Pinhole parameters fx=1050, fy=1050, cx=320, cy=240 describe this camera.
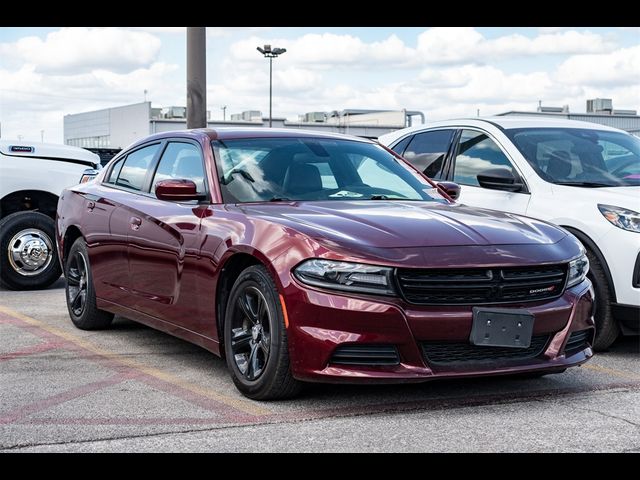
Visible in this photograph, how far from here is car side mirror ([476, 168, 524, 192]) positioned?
786cm

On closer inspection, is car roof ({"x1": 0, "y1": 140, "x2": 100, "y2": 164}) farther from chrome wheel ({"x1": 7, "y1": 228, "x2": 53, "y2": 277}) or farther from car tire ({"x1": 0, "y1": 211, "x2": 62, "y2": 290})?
chrome wheel ({"x1": 7, "y1": 228, "x2": 53, "y2": 277})

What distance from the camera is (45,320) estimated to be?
28.1 feet

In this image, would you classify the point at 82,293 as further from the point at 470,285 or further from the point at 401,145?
the point at 470,285

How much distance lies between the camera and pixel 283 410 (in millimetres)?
5309

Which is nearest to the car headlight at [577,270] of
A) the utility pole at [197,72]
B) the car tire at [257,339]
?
the car tire at [257,339]

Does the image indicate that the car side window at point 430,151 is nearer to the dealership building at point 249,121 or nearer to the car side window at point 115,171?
the car side window at point 115,171

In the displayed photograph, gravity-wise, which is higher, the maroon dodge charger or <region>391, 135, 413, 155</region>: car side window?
<region>391, 135, 413, 155</region>: car side window

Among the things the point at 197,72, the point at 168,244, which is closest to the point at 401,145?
the point at 168,244

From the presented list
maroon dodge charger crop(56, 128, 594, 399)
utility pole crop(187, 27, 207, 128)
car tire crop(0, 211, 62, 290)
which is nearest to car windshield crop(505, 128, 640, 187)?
maroon dodge charger crop(56, 128, 594, 399)

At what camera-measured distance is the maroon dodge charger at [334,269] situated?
16.7 ft

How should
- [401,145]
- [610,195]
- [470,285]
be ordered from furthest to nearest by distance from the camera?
[401,145] < [610,195] < [470,285]

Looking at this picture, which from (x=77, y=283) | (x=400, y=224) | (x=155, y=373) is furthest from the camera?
(x=77, y=283)

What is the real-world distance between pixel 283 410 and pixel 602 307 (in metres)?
Answer: 2.75

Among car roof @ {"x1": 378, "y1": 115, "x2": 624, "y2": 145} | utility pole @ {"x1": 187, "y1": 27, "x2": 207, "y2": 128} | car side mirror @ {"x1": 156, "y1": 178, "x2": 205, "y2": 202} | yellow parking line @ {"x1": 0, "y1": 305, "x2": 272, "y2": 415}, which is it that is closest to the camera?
yellow parking line @ {"x1": 0, "y1": 305, "x2": 272, "y2": 415}
